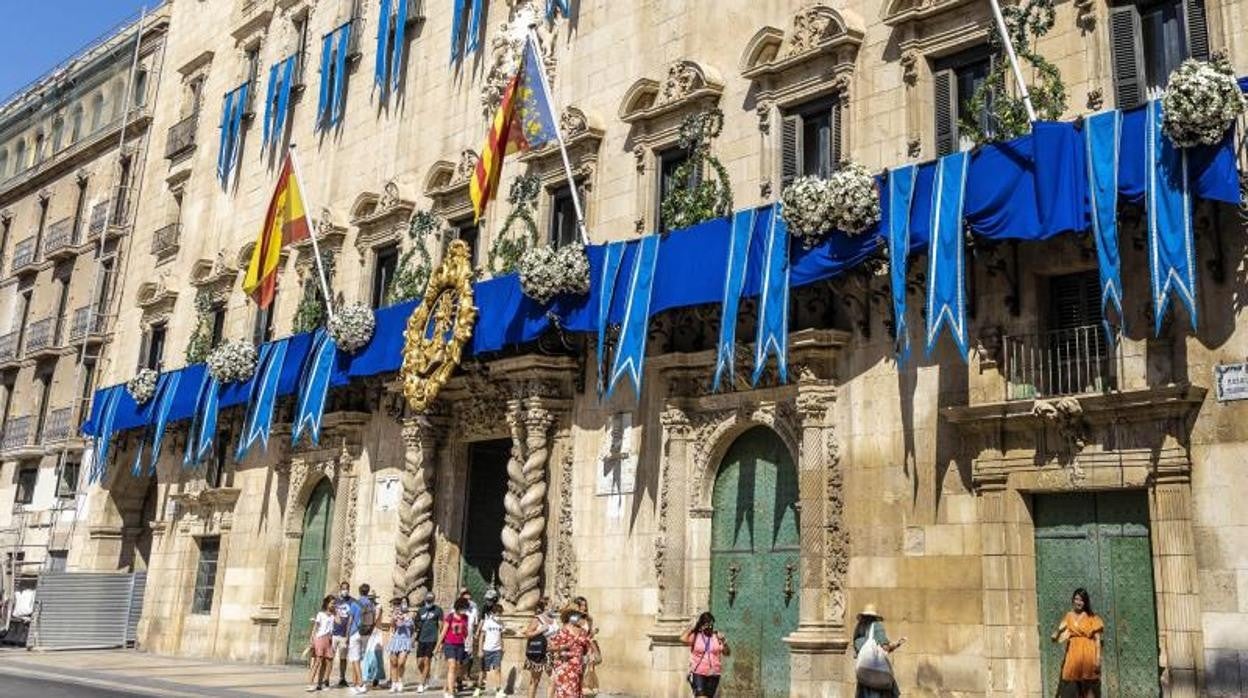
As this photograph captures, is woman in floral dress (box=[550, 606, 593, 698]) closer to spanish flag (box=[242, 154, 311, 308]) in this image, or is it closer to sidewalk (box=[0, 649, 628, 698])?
sidewalk (box=[0, 649, 628, 698])

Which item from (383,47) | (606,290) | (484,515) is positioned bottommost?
(484,515)

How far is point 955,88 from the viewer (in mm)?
16250

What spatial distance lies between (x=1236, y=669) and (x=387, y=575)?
16.1 m

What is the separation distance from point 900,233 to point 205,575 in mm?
22143

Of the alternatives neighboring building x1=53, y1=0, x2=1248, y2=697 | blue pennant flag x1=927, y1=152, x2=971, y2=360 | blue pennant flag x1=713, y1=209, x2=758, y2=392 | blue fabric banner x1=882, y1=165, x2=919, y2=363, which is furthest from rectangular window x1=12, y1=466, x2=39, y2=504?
blue pennant flag x1=927, y1=152, x2=971, y2=360

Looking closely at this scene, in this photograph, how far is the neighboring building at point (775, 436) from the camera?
1316 centimetres

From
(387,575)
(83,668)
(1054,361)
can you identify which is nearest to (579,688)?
(1054,361)

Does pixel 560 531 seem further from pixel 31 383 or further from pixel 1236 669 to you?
pixel 31 383

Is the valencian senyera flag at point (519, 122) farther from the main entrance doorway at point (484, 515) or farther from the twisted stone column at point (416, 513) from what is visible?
the main entrance doorway at point (484, 515)

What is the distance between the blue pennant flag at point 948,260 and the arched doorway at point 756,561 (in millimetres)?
3888

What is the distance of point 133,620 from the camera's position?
3247cm

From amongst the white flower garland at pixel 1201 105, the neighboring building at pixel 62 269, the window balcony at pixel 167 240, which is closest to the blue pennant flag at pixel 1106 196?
the white flower garland at pixel 1201 105

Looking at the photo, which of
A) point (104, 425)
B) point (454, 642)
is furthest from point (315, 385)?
point (104, 425)

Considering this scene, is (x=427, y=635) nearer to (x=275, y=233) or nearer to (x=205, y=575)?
(x=275, y=233)
